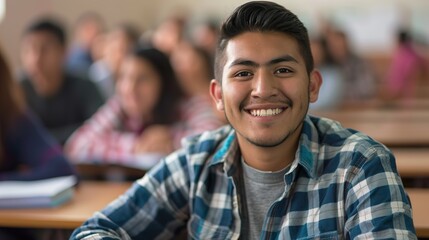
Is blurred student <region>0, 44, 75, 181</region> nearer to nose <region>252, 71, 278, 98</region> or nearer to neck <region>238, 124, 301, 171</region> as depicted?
neck <region>238, 124, 301, 171</region>

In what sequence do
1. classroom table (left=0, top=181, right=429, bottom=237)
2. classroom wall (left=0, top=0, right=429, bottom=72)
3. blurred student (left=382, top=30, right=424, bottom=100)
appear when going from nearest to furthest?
1. classroom table (left=0, top=181, right=429, bottom=237)
2. blurred student (left=382, top=30, right=424, bottom=100)
3. classroom wall (left=0, top=0, right=429, bottom=72)

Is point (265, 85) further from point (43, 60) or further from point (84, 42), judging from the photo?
point (84, 42)

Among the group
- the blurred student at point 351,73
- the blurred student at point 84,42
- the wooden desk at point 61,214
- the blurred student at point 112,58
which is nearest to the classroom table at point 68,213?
the wooden desk at point 61,214

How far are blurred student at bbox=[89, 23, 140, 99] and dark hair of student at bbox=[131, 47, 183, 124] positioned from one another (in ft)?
7.26

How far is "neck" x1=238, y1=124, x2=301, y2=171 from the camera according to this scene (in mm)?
1434

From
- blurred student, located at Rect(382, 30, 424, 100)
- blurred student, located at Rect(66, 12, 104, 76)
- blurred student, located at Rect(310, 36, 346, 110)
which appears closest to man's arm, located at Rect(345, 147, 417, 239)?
blurred student, located at Rect(310, 36, 346, 110)

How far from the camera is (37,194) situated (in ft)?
6.56

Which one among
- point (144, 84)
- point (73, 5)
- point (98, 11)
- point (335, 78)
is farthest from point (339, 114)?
point (98, 11)

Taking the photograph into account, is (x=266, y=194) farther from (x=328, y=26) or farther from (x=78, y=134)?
(x=328, y=26)

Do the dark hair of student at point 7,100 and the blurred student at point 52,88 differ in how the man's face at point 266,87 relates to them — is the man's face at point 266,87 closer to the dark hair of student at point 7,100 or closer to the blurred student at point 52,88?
the dark hair of student at point 7,100

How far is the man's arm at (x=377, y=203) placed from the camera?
4.11ft

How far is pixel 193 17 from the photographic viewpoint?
1016 cm

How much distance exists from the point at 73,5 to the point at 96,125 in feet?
16.2

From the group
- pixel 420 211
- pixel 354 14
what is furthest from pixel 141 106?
pixel 354 14
